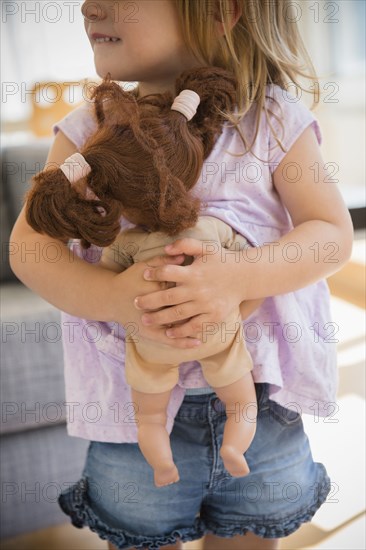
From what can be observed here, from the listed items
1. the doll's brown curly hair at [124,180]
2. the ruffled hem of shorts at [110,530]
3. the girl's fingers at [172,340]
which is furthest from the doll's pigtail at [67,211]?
the ruffled hem of shorts at [110,530]

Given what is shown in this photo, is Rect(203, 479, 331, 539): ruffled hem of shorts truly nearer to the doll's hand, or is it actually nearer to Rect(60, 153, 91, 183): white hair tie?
the doll's hand

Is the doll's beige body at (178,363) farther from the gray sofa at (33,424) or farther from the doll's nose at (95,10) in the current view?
the gray sofa at (33,424)

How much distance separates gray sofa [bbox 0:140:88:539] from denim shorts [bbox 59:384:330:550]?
451 mm

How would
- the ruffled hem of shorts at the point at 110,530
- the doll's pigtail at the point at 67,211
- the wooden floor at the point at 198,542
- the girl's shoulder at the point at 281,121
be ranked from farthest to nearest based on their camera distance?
1. the wooden floor at the point at 198,542
2. the ruffled hem of shorts at the point at 110,530
3. the girl's shoulder at the point at 281,121
4. the doll's pigtail at the point at 67,211

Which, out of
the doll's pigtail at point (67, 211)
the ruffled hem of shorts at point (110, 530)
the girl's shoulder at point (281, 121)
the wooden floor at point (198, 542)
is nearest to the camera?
the doll's pigtail at point (67, 211)

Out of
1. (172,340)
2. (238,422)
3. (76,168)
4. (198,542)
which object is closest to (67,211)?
(76,168)

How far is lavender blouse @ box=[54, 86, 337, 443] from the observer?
2.21ft

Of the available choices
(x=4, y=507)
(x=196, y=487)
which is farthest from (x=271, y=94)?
(x=4, y=507)

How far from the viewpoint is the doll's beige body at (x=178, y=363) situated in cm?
63

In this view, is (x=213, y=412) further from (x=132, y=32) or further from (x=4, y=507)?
(x=4, y=507)

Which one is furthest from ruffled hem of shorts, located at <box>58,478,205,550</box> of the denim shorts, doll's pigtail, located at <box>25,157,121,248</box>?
doll's pigtail, located at <box>25,157,121,248</box>

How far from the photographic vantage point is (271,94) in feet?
2.27

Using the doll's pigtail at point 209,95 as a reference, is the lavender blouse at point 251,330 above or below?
below

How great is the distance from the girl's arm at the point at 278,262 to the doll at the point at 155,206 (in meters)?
0.02
